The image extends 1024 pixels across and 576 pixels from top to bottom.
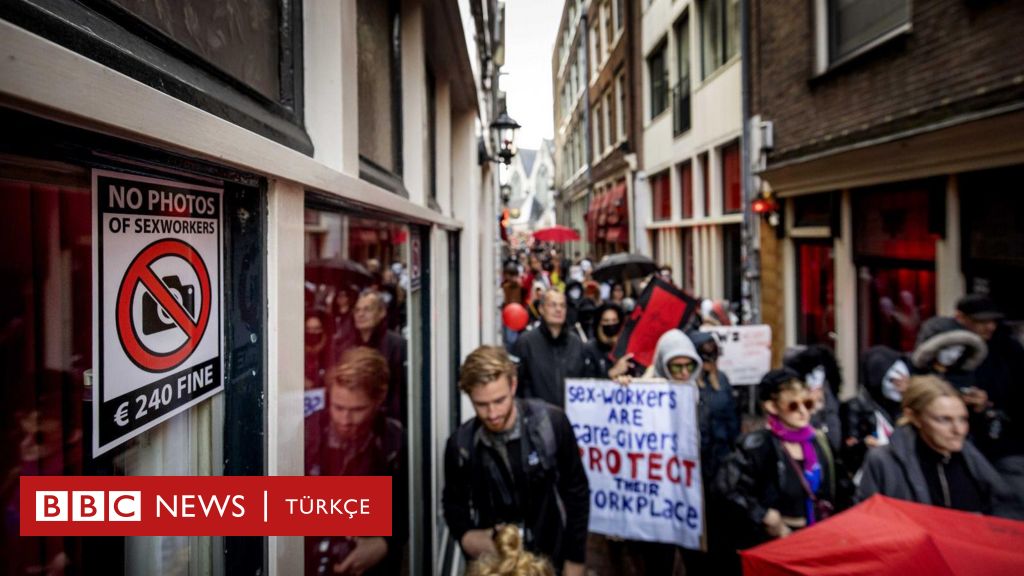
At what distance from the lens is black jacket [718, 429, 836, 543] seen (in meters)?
3.12

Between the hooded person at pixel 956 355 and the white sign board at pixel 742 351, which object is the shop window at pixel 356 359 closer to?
the hooded person at pixel 956 355

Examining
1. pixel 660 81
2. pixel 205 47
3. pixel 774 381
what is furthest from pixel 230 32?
pixel 660 81

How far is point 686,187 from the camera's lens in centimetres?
1466

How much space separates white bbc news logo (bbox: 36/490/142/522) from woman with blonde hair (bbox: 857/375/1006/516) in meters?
3.11

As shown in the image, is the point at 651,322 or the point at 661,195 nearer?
the point at 651,322

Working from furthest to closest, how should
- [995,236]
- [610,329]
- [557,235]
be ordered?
[557,235]
[610,329]
[995,236]

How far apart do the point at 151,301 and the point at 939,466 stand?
3.33 metres

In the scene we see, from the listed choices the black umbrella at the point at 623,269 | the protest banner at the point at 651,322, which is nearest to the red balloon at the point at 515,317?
the black umbrella at the point at 623,269

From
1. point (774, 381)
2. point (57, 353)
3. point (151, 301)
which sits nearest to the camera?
point (57, 353)

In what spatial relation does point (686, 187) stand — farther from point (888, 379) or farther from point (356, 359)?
point (356, 359)

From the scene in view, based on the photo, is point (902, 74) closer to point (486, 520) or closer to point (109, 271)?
point (486, 520)

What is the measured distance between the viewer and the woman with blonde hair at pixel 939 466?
2824 mm

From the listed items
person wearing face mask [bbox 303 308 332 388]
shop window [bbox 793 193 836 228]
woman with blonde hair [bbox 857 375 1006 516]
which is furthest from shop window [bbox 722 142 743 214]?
person wearing face mask [bbox 303 308 332 388]

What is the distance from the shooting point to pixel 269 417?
1263 millimetres
